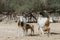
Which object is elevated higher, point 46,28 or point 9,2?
point 9,2

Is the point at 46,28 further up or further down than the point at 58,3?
further down

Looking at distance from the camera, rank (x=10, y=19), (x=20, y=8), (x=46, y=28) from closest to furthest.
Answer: (x=46, y=28)
(x=20, y=8)
(x=10, y=19)

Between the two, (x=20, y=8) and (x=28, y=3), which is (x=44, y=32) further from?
(x=20, y=8)

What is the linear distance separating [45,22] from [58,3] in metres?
6.65

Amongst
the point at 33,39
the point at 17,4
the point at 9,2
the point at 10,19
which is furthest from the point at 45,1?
the point at 10,19

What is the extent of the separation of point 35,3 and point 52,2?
1.83 meters

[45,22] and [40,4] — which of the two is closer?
[45,22]

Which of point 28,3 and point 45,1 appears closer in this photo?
point 45,1

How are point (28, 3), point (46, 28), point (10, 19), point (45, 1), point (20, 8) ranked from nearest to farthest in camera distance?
point (46, 28)
point (45, 1)
point (28, 3)
point (20, 8)
point (10, 19)

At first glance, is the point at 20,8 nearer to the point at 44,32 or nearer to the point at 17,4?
the point at 17,4

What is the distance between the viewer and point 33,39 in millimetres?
13766

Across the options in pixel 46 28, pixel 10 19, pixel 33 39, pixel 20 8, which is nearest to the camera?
pixel 33 39

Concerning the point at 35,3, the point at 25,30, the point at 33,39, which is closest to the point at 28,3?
the point at 35,3

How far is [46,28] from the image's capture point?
51.3 feet
